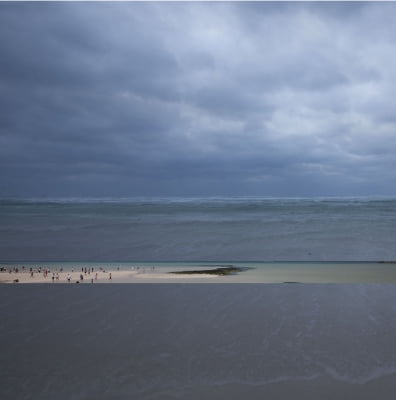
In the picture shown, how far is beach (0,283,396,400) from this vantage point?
520cm

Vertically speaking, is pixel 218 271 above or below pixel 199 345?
below

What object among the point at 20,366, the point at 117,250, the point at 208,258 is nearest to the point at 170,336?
the point at 20,366

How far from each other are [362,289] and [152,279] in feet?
24.4

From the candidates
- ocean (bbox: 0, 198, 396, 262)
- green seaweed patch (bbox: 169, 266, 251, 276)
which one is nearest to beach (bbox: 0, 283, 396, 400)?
green seaweed patch (bbox: 169, 266, 251, 276)

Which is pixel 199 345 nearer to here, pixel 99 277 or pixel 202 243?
pixel 99 277

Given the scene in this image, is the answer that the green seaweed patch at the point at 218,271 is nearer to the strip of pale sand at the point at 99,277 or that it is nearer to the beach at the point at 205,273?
the beach at the point at 205,273

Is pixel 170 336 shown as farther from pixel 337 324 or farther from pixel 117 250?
pixel 117 250

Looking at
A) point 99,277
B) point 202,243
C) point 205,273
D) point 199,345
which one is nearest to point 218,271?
point 205,273

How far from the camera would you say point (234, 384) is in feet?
17.3

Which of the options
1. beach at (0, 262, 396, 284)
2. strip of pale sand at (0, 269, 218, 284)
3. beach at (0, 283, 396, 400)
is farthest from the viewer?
beach at (0, 262, 396, 284)

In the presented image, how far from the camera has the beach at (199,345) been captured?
520 centimetres

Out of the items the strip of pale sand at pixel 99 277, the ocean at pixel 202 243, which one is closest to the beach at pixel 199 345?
the strip of pale sand at pixel 99 277

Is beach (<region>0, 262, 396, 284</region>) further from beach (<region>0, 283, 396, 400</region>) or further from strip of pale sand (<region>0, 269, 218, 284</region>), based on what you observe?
beach (<region>0, 283, 396, 400</region>)

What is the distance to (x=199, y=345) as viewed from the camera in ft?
21.7
